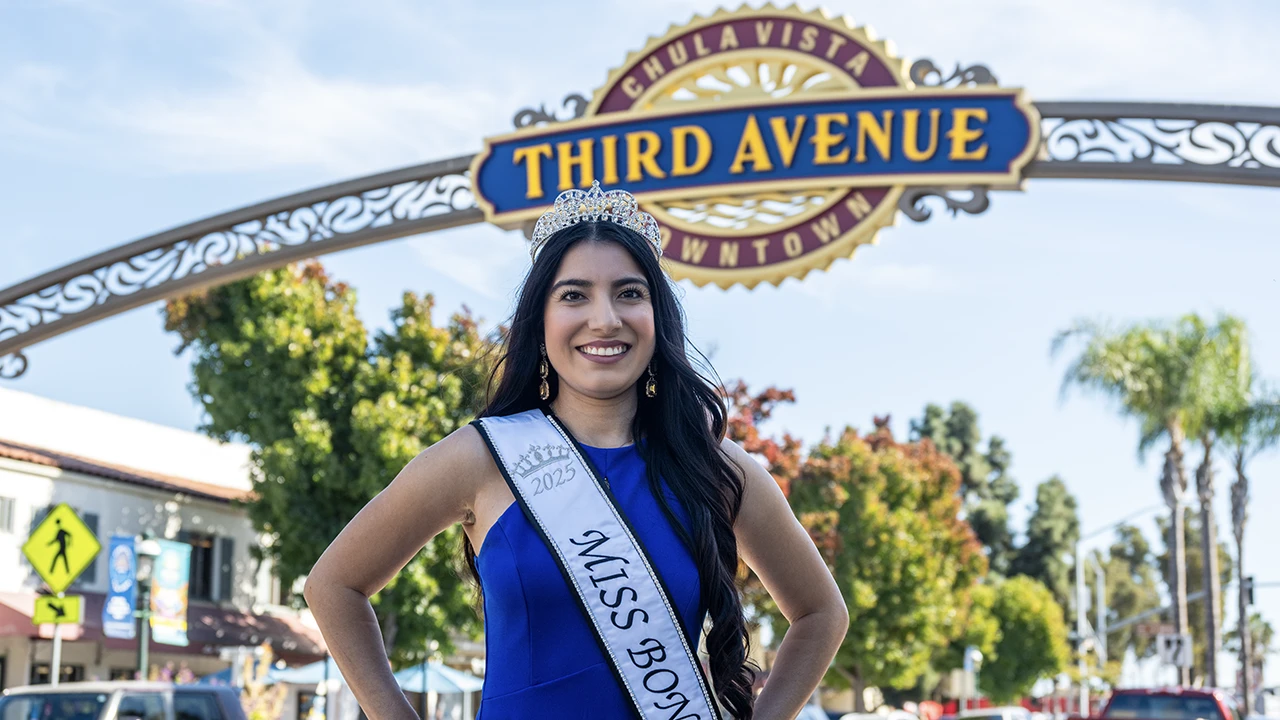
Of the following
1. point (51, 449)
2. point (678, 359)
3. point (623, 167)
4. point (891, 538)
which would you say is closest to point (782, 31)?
point (623, 167)

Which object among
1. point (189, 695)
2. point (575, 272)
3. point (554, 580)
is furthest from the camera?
point (189, 695)

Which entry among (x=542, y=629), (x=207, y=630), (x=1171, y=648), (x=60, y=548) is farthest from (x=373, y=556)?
(x=1171, y=648)

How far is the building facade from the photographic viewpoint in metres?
27.4

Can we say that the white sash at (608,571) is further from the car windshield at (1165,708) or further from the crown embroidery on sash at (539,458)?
the car windshield at (1165,708)

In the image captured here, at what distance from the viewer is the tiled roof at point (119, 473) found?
91.2 feet

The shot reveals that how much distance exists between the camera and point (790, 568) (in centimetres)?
281

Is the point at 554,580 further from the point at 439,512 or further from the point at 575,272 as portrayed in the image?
the point at 575,272

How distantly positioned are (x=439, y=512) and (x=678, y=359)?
19.3 inches

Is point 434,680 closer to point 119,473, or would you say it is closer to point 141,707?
point 119,473

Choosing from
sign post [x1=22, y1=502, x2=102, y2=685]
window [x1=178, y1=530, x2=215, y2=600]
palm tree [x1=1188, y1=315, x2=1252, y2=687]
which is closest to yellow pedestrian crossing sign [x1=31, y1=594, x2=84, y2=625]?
sign post [x1=22, y1=502, x2=102, y2=685]

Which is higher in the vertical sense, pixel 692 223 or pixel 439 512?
pixel 692 223

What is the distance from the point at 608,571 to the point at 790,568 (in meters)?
0.40

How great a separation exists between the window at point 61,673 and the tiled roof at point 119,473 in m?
3.33

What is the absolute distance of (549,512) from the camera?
2625 millimetres
